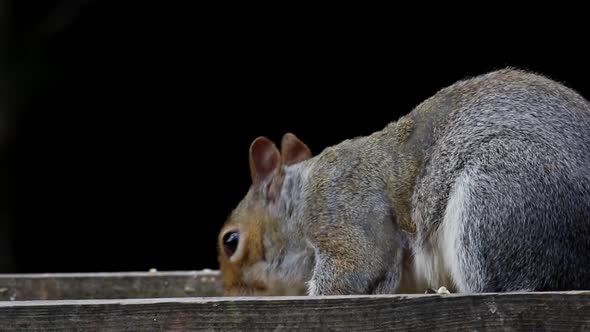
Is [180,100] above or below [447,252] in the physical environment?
above

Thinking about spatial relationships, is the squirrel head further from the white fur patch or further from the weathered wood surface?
the white fur patch

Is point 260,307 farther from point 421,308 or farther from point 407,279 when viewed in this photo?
point 407,279

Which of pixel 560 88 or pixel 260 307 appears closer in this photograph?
pixel 260 307

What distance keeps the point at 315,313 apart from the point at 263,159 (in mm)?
1137

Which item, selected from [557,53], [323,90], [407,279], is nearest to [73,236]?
[323,90]

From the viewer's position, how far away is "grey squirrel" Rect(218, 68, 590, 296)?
231 centimetres

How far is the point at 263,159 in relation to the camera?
294 cm

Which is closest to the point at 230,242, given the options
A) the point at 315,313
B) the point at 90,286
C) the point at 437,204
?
the point at 90,286

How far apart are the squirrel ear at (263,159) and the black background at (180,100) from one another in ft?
9.28

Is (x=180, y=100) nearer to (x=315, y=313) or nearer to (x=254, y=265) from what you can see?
(x=254, y=265)

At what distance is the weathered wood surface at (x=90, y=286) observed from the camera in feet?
9.71

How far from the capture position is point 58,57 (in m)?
5.65

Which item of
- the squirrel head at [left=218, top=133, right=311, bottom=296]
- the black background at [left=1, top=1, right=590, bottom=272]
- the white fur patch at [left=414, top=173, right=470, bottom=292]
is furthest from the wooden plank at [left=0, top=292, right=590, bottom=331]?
the black background at [left=1, top=1, right=590, bottom=272]

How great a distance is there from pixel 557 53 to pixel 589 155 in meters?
3.51
